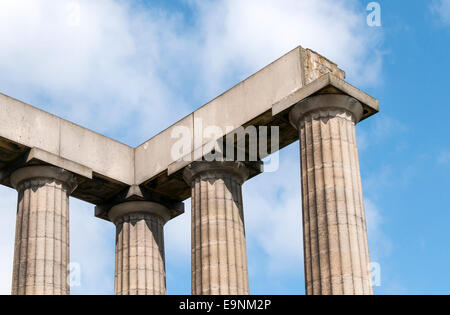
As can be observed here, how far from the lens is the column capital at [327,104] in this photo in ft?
163

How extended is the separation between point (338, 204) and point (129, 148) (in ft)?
63.4

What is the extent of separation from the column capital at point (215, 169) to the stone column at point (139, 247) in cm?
547

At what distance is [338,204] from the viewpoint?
47.0 meters

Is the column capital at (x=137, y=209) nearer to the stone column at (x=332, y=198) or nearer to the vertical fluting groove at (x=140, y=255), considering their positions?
the vertical fluting groove at (x=140, y=255)

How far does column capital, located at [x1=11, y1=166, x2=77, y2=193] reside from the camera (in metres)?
55.8

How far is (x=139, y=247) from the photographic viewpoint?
6056 cm

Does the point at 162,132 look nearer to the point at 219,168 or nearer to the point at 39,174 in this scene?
the point at 219,168

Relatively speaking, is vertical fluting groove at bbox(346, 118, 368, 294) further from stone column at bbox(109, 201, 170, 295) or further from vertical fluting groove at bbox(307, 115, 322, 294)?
stone column at bbox(109, 201, 170, 295)

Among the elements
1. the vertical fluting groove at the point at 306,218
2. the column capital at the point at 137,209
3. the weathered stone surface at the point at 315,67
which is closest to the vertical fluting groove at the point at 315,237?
the vertical fluting groove at the point at 306,218

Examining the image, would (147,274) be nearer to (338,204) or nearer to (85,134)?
(85,134)
